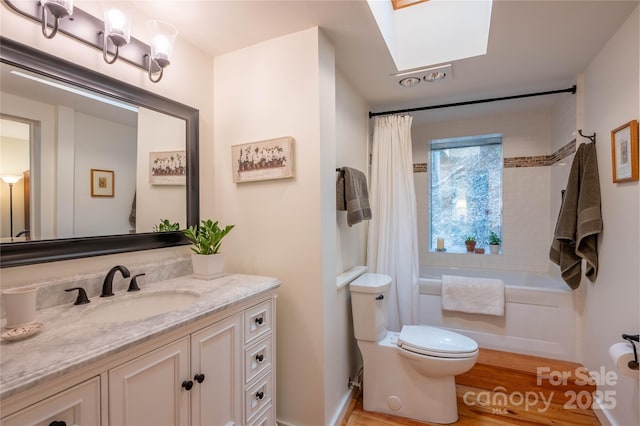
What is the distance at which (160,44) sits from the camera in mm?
1433

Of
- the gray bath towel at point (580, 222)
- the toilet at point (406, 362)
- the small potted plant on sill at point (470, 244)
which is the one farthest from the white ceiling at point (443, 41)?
the small potted plant on sill at point (470, 244)

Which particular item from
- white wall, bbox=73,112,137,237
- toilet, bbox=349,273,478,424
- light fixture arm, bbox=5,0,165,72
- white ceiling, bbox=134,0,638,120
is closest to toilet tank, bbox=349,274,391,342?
toilet, bbox=349,273,478,424

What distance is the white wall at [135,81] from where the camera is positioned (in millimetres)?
1063

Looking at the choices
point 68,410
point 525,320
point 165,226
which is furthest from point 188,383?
point 525,320

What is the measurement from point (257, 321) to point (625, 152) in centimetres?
213

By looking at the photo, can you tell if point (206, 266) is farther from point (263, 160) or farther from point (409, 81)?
point (409, 81)

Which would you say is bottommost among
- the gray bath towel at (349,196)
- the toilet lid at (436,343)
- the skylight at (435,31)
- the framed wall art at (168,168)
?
the toilet lid at (436,343)

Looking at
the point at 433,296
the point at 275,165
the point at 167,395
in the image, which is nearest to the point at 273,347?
the point at 167,395

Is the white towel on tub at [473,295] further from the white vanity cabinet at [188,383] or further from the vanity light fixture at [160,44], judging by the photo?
the vanity light fixture at [160,44]

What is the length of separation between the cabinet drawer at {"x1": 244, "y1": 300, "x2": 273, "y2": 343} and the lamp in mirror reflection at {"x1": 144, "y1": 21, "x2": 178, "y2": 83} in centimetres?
125

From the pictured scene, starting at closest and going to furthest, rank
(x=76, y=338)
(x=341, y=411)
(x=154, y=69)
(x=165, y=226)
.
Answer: (x=76, y=338), (x=154, y=69), (x=165, y=226), (x=341, y=411)

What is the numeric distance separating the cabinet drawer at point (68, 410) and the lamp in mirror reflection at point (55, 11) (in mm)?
1217

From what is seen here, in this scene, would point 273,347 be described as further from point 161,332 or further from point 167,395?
point 161,332

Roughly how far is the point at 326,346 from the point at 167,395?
0.88 meters
